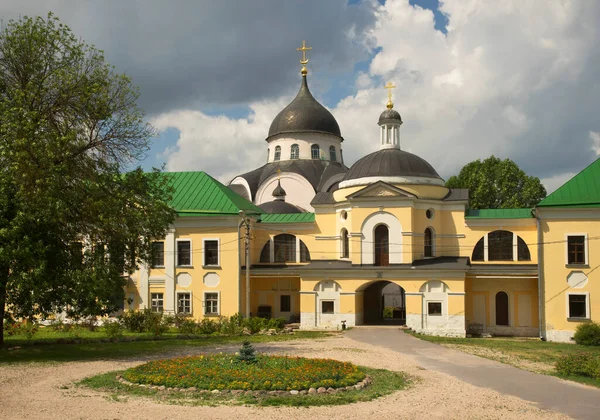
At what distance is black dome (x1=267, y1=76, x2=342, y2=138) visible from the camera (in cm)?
4838

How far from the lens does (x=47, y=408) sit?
1281cm

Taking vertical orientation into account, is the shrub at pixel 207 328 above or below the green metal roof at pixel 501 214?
below

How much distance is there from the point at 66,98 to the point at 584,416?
17.4 metres

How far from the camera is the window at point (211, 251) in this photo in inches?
1411

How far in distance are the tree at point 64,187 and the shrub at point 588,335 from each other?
18.0m

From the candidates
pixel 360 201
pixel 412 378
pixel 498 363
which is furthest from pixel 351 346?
pixel 360 201

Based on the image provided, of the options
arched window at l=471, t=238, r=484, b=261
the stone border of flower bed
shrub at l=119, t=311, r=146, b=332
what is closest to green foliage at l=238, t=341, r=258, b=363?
the stone border of flower bed

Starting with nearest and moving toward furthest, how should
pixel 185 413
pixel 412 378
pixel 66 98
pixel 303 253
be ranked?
pixel 185 413 < pixel 412 378 < pixel 66 98 < pixel 303 253

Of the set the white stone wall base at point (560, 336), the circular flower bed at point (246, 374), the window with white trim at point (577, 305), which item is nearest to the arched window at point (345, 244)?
the white stone wall base at point (560, 336)

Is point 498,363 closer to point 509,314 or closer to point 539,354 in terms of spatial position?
point 539,354

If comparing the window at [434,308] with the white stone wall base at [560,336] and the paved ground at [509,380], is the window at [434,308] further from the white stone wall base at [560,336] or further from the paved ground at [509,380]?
the paved ground at [509,380]

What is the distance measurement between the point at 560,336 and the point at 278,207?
18.4 meters

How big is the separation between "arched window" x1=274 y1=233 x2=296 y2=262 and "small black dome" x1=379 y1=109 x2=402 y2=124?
27.6 feet

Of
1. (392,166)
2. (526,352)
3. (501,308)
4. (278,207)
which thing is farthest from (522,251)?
(278,207)
